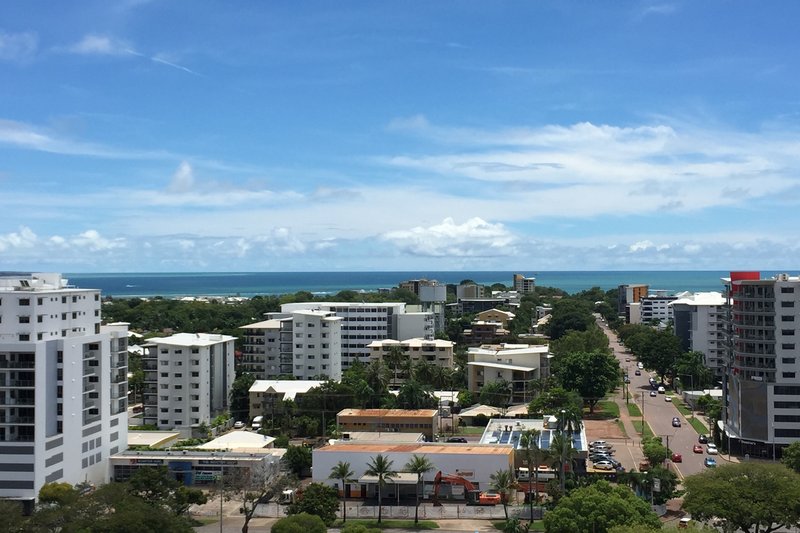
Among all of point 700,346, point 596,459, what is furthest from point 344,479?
point 700,346

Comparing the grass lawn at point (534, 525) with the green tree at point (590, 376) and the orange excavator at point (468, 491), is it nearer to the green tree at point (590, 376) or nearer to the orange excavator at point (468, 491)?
the orange excavator at point (468, 491)

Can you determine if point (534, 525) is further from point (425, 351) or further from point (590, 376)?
point (425, 351)

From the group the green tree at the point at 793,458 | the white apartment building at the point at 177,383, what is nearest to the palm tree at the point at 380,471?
the green tree at the point at 793,458

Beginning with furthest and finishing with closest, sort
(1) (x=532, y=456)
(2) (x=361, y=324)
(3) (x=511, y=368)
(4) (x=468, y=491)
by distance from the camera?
(2) (x=361, y=324) < (3) (x=511, y=368) < (4) (x=468, y=491) < (1) (x=532, y=456)

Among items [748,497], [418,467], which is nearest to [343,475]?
[418,467]

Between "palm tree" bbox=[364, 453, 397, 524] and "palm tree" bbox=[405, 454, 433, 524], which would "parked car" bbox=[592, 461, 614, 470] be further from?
"palm tree" bbox=[364, 453, 397, 524]

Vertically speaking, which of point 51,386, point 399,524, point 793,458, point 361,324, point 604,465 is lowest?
point 399,524

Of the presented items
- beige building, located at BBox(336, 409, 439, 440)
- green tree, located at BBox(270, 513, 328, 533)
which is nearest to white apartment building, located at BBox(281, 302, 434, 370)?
beige building, located at BBox(336, 409, 439, 440)
